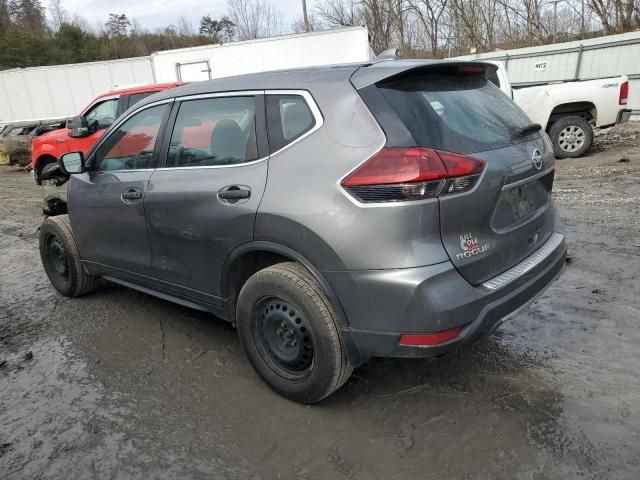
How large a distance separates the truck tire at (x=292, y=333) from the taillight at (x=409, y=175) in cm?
57

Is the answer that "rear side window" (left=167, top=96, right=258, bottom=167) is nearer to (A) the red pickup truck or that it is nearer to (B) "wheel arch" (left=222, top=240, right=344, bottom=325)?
(B) "wheel arch" (left=222, top=240, right=344, bottom=325)

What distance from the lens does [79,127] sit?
898 centimetres

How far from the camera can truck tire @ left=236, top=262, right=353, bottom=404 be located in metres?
2.51

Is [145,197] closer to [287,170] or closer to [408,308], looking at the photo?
[287,170]

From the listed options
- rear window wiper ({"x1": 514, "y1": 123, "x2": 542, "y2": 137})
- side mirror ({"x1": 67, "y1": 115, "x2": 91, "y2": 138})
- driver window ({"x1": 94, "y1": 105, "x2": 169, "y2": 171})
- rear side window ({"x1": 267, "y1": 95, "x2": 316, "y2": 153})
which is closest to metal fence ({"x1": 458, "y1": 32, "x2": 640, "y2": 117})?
side mirror ({"x1": 67, "y1": 115, "x2": 91, "y2": 138})

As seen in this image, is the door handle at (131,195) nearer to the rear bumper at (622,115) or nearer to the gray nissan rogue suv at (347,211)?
the gray nissan rogue suv at (347,211)

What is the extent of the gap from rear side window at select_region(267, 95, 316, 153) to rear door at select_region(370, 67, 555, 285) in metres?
0.42

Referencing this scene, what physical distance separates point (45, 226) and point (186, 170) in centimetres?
224

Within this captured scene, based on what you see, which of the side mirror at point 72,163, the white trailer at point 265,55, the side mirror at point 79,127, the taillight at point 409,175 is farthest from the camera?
the white trailer at point 265,55

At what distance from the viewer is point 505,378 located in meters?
2.92

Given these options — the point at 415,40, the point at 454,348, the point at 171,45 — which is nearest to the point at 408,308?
the point at 454,348

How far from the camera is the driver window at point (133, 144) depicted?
3.47 metres

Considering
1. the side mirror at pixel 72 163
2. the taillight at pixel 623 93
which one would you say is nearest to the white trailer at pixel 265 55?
the taillight at pixel 623 93

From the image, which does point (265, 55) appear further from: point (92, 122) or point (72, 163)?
point (72, 163)
